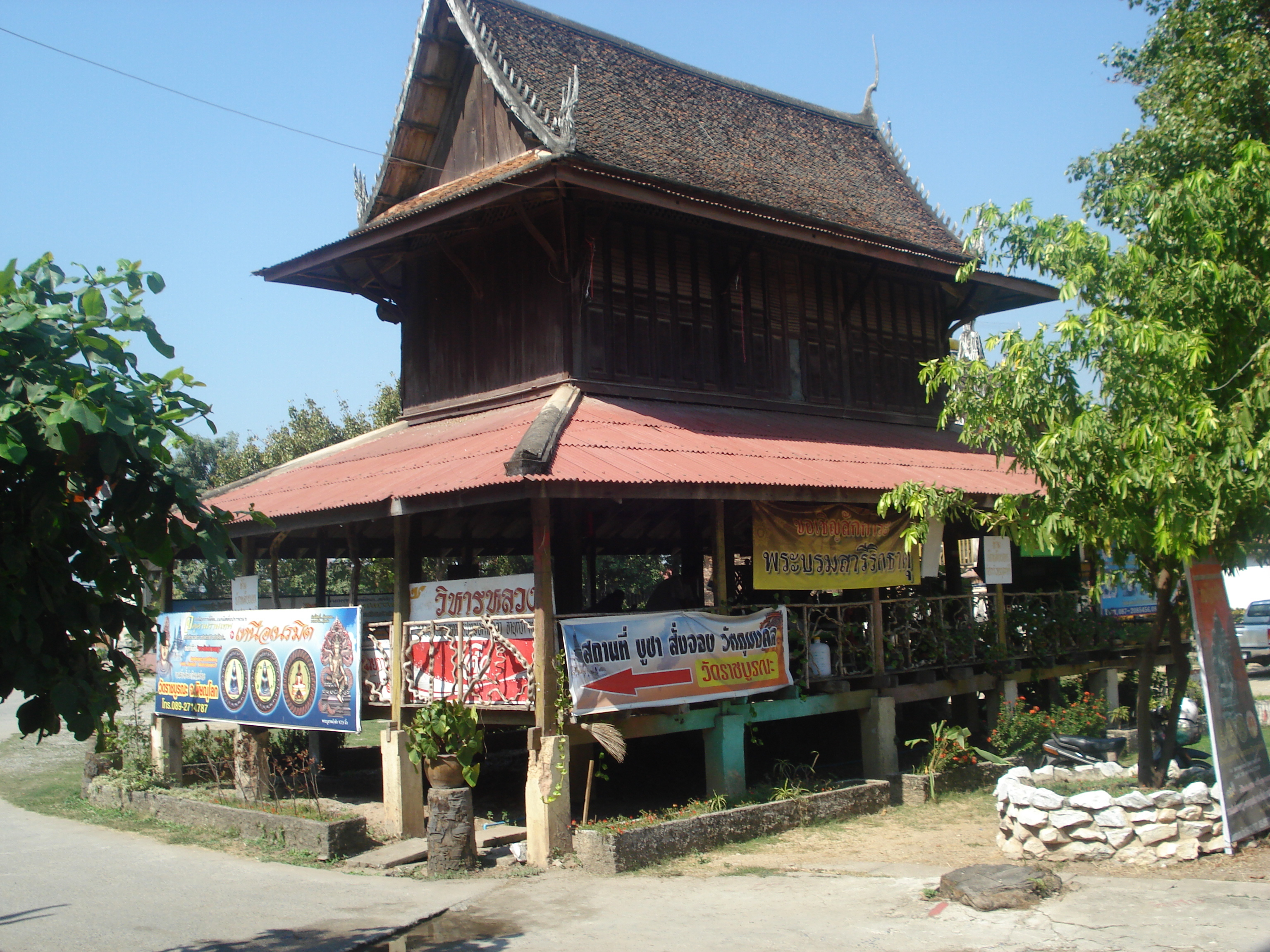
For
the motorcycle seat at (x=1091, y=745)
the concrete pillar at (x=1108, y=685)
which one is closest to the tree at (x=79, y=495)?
the motorcycle seat at (x=1091, y=745)

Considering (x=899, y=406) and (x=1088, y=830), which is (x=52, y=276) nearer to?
(x=1088, y=830)

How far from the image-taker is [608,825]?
10.0 meters

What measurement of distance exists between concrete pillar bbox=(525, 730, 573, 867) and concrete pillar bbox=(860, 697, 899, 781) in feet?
15.1

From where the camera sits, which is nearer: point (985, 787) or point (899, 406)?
point (985, 787)

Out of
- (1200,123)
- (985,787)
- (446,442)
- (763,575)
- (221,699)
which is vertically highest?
(1200,123)

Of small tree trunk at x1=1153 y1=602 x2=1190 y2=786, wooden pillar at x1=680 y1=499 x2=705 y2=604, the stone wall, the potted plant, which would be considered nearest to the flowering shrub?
small tree trunk at x1=1153 y1=602 x2=1190 y2=786

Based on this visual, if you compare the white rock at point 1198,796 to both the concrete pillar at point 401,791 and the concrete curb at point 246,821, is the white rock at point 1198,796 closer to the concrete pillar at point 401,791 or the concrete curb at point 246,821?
the concrete pillar at point 401,791

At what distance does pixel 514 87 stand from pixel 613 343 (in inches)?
140

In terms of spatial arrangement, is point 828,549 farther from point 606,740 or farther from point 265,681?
point 265,681

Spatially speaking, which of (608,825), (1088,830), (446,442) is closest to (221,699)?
(446,442)

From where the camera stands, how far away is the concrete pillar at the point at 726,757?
11.5 metres

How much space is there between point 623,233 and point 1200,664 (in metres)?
8.20

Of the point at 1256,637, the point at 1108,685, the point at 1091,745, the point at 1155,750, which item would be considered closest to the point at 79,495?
the point at 1091,745

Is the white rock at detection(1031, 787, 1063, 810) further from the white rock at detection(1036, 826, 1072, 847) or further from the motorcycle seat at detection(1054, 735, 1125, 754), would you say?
the motorcycle seat at detection(1054, 735, 1125, 754)
